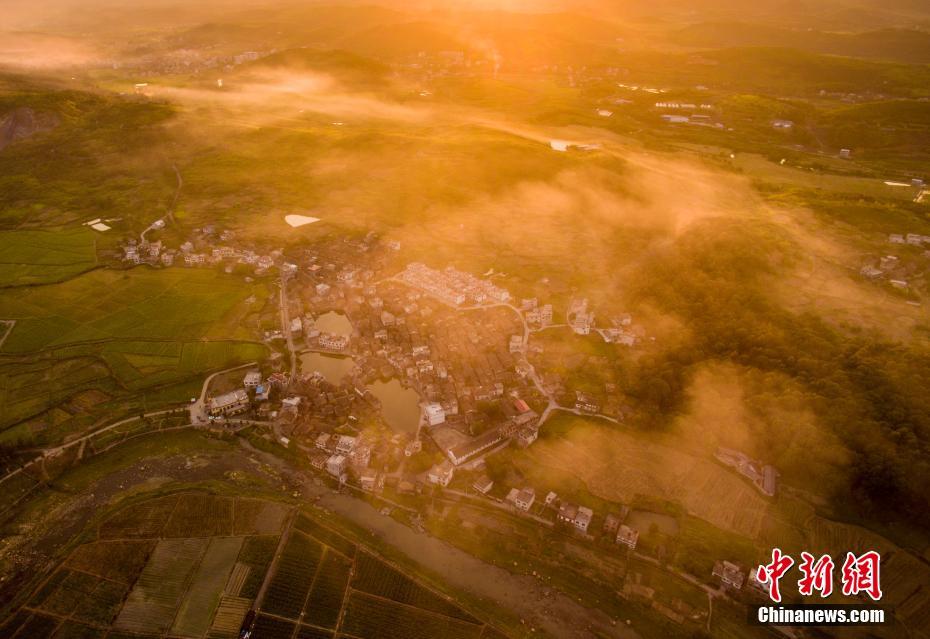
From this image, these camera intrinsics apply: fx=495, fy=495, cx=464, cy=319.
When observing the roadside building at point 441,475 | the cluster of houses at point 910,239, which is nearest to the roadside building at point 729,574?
the roadside building at point 441,475

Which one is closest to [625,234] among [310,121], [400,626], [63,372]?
[400,626]

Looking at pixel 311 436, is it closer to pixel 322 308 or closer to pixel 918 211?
pixel 322 308

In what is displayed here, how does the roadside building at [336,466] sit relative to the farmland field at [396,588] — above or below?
above

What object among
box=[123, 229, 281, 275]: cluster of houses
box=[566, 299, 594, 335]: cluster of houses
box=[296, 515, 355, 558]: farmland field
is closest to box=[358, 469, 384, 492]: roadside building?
box=[296, 515, 355, 558]: farmland field

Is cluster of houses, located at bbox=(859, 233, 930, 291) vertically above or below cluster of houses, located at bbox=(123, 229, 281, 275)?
above

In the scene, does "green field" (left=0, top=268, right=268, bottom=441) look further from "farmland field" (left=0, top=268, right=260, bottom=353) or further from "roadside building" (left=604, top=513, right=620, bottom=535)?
"roadside building" (left=604, top=513, right=620, bottom=535)

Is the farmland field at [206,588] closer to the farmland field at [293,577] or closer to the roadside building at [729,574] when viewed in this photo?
the farmland field at [293,577]

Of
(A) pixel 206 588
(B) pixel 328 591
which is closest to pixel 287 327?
(A) pixel 206 588
